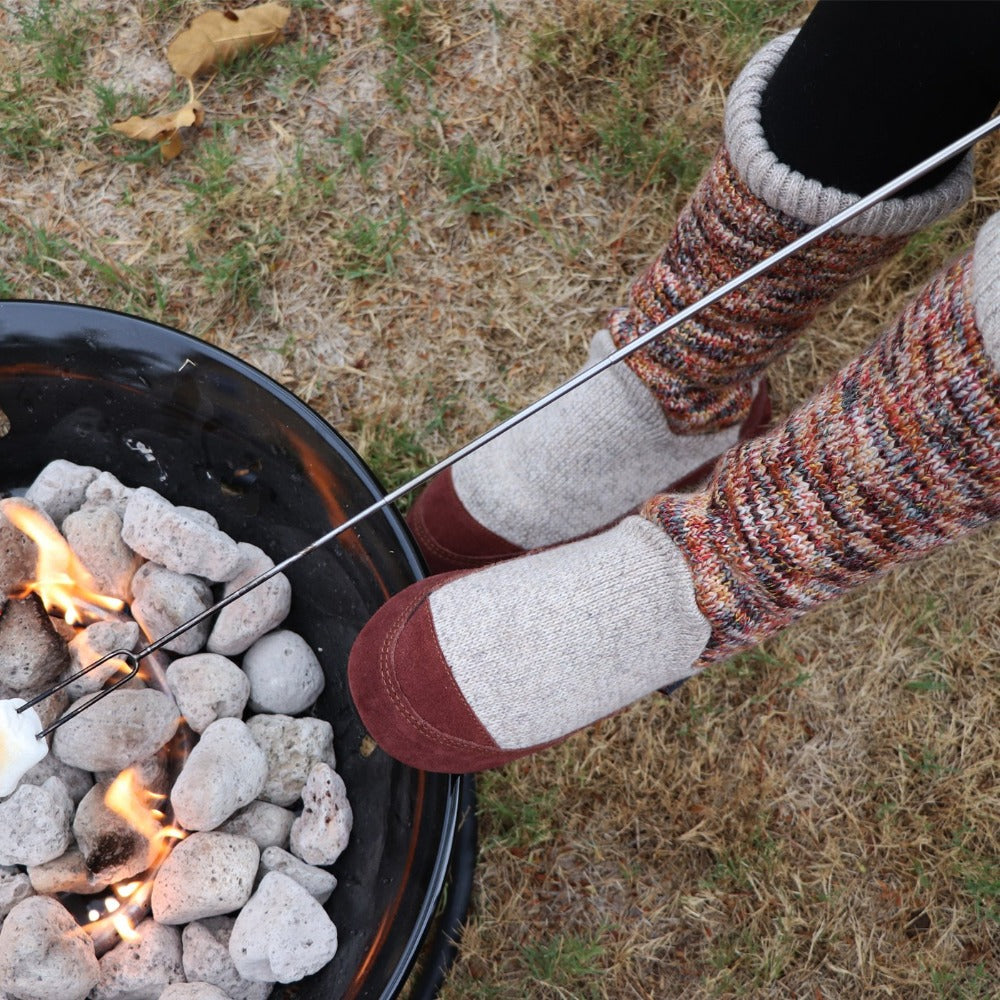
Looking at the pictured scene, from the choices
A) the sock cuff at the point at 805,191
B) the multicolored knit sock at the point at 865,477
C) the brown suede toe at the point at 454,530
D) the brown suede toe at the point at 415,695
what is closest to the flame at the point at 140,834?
the brown suede toe at the point at 415,695

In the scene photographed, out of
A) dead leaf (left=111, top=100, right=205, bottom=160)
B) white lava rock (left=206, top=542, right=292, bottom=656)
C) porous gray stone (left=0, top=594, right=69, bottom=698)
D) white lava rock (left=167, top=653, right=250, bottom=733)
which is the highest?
dead leaf (left=111, top=100, right=205, bottom=160)

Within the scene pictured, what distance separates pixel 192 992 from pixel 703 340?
0.63m

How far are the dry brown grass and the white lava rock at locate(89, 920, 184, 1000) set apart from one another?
0.32 meters

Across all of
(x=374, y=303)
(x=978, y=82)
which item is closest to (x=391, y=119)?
(x=374, y=303)

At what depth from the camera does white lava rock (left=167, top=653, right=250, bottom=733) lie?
0.81m

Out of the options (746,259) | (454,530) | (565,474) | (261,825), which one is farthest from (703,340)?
(261,825)

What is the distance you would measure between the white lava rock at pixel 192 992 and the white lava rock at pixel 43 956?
0.21 feet

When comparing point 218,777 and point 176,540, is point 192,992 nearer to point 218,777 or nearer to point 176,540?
point 218,777

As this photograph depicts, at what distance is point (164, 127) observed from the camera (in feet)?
3.72

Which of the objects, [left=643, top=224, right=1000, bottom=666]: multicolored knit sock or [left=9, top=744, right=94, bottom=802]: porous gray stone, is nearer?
[left=643, top=224, right=1000, bottom=666]: multicolored knit sock

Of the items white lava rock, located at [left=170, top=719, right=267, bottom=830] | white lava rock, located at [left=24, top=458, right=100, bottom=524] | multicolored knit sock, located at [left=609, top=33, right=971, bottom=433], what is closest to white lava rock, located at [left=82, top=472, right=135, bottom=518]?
white lava rock, located at [left=24, top=458, right=100, bottom=524]

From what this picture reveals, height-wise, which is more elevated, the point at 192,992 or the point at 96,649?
the point at 96,649

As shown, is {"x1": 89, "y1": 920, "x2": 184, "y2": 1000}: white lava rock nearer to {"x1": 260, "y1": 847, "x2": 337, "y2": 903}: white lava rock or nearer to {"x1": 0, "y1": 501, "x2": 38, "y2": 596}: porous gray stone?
{"x1": 260, "y1": 847, "x2": 337, "y2": 903}: white lava rock

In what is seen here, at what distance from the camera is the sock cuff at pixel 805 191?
67 centimetres
